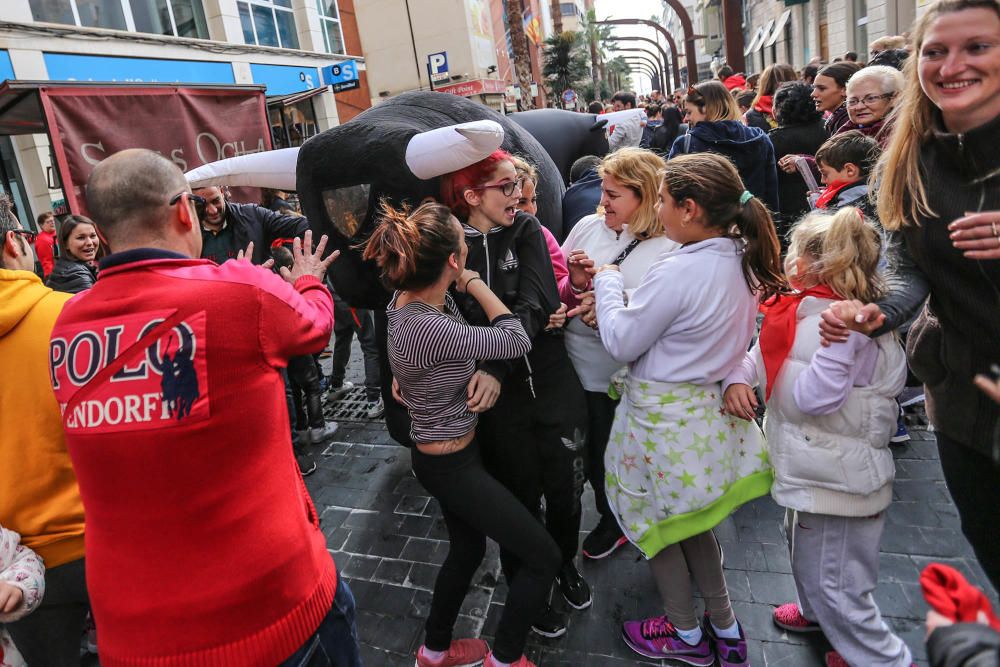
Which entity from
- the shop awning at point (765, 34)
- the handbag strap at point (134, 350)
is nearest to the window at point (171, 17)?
the handbag strap at point (134, 350)

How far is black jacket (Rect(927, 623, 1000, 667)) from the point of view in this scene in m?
0.81

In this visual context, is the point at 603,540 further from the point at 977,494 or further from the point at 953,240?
the point at 953,240

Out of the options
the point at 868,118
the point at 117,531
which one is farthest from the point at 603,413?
the point at 868,118

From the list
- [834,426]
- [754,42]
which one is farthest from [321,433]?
[754,42]

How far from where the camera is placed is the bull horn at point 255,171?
3158mm

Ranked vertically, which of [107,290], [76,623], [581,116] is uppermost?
[581,116]

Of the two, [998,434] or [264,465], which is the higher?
[264,465]

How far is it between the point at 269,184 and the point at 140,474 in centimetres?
213

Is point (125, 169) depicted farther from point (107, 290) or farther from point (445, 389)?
Result: point (445, 389)

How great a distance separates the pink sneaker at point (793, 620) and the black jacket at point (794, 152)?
3.11 m

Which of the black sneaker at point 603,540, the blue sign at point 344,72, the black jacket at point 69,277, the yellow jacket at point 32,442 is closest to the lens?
the yellow jacket at point 32,442

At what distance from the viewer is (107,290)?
158 cm

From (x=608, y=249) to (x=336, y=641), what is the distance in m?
1.82

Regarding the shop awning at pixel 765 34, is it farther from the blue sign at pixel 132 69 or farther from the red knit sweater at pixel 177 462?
the red knit sweater at pixel 177 462
